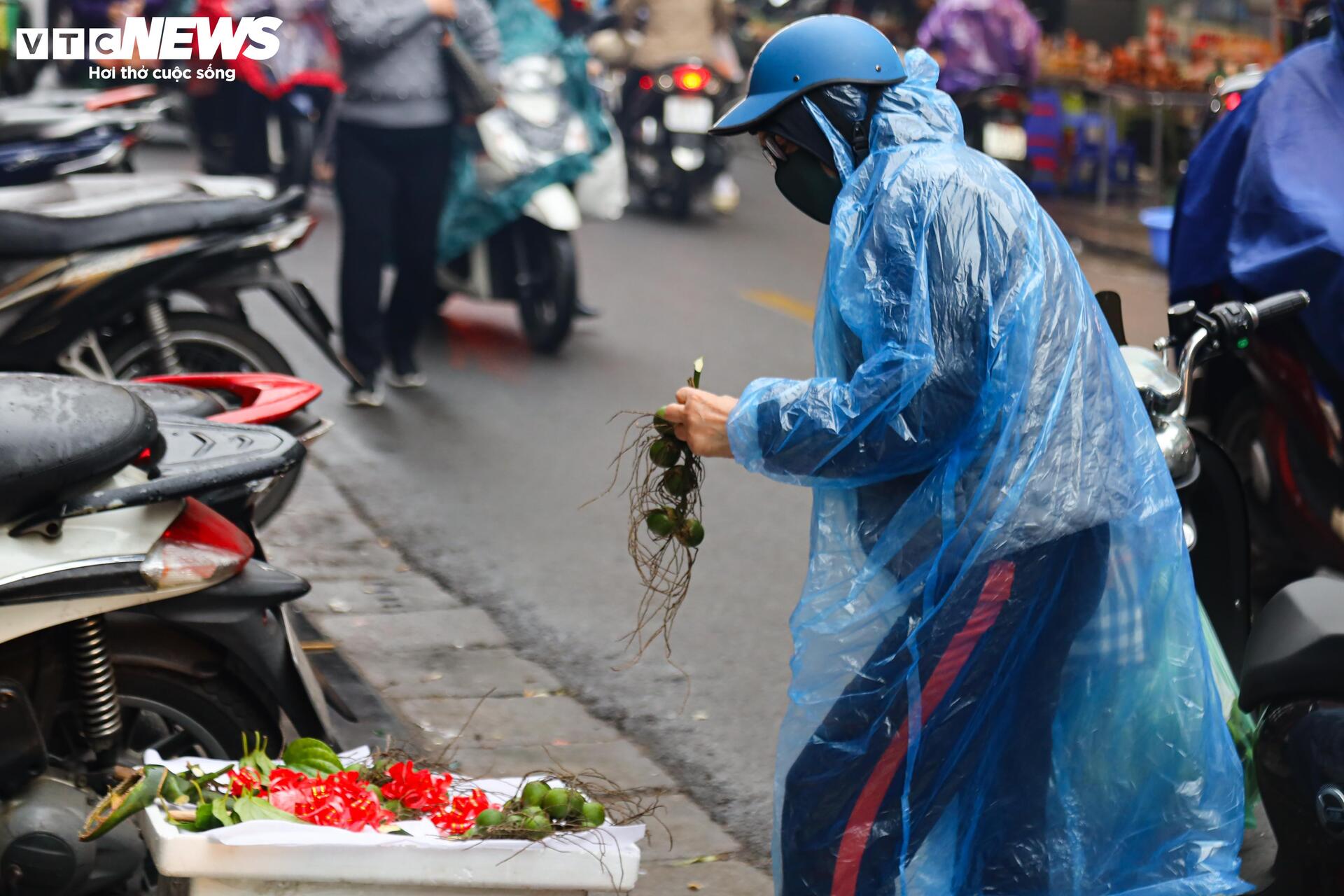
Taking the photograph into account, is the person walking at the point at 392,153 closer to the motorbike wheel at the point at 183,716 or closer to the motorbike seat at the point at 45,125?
the motorbike seat at the point at 45,125

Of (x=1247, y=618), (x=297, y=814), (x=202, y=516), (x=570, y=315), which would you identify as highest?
(x=202, y=516)

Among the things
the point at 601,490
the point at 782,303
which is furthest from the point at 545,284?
the point at 601,490

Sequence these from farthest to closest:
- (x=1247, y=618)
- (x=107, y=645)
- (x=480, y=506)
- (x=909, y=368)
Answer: (x=480, y=506), (x=1247, y=618), (x=107, y=645), (x=909, y=368)

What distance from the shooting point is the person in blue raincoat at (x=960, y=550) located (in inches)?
100

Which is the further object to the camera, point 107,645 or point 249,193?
point 249,193

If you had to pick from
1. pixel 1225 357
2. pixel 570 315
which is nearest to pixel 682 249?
pixel 570 315

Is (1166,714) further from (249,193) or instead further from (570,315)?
(570,315)

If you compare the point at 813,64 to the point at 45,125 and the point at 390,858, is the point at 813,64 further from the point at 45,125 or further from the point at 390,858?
the point at 45,125

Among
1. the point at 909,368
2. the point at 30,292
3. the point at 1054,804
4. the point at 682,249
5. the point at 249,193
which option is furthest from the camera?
the point at 682,249

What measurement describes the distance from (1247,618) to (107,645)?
2.45 meters

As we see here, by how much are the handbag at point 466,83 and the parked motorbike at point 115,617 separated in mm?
4115

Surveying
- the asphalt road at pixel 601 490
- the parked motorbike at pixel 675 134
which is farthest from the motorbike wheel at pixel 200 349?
the parked motorbike at pixel 675 134

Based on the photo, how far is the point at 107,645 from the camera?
3156 mm

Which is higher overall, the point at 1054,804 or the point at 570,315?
the point at 1054,804
